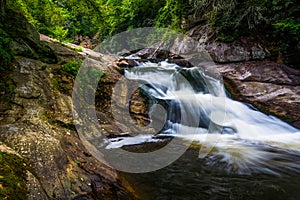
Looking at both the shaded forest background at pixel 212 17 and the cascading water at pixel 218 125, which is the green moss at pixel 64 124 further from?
the shaded forest background at pixel 212 17

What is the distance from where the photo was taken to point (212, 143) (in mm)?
5488

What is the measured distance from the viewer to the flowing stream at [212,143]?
3369mm

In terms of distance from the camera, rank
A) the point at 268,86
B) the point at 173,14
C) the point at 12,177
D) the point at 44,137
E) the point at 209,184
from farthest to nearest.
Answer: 1. the point at 173,14
2. the point at 268,86
3. the point at 209,184
4. the point at 44,137
5. the point at 12,177

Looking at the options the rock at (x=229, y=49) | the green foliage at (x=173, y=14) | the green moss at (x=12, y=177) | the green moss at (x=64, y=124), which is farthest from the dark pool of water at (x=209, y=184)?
the green foliage at (x=173, y=14)

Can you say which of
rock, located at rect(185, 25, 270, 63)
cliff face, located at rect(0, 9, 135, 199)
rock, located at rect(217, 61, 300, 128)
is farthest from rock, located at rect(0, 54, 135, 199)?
rock, located at rect(185, 25, 270, 63)

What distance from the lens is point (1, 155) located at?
246 cm

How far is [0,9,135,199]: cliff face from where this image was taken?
262 centimetres

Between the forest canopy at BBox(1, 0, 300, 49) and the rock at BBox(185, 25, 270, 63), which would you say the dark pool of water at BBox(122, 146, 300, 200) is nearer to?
the forest canopy at BBox(1, 0, 300, 49)

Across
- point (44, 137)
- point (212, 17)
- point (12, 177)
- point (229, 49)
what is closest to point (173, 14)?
point (212, 17)

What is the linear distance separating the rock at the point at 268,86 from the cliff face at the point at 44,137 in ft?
18.5

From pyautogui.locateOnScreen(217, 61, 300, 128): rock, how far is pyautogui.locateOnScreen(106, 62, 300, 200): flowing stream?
1.08ft

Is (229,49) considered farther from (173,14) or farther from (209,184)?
(209,184)

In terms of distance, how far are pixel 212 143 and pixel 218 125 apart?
4.18 ft

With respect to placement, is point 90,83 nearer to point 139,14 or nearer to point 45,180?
point 45,180
